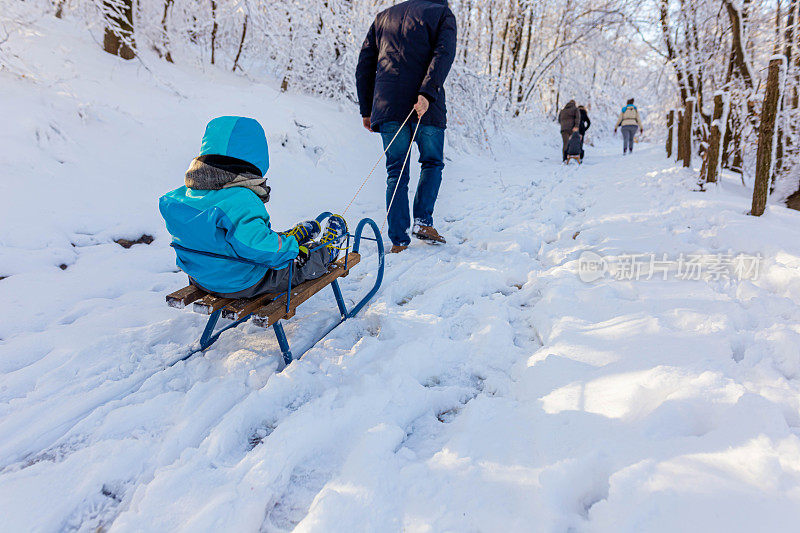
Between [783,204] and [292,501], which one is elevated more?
[783,204]

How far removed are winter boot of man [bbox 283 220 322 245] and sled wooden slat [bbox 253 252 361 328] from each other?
0.23 m

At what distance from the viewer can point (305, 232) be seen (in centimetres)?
261

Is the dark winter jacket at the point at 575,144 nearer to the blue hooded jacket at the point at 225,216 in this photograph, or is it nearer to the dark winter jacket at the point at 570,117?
the dark winter jacket at the point at 570,117

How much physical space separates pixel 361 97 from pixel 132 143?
8.80ft

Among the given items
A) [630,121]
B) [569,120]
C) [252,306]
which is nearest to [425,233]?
[252,306]

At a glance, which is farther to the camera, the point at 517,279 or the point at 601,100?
the point at 601,100

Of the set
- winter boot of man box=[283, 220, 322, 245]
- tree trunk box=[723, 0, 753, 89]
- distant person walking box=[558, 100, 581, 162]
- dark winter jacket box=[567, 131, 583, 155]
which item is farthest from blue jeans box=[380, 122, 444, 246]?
Result: distant person walking box=[558, 100, 581, 162]

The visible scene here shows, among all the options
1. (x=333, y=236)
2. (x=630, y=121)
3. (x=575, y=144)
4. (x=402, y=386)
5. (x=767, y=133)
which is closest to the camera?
(x=402, y=386)

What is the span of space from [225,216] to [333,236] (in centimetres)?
82

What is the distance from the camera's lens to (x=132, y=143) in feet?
15.0

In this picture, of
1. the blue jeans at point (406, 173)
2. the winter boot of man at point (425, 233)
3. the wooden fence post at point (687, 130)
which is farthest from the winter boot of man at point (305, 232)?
the wooden fence post at point (687, 130)

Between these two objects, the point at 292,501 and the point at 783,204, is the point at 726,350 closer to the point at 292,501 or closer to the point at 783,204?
the point at 292,501

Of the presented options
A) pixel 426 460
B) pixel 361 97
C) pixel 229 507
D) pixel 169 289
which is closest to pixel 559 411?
pixel 426 460

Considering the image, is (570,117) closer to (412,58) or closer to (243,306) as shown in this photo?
(412,58)
